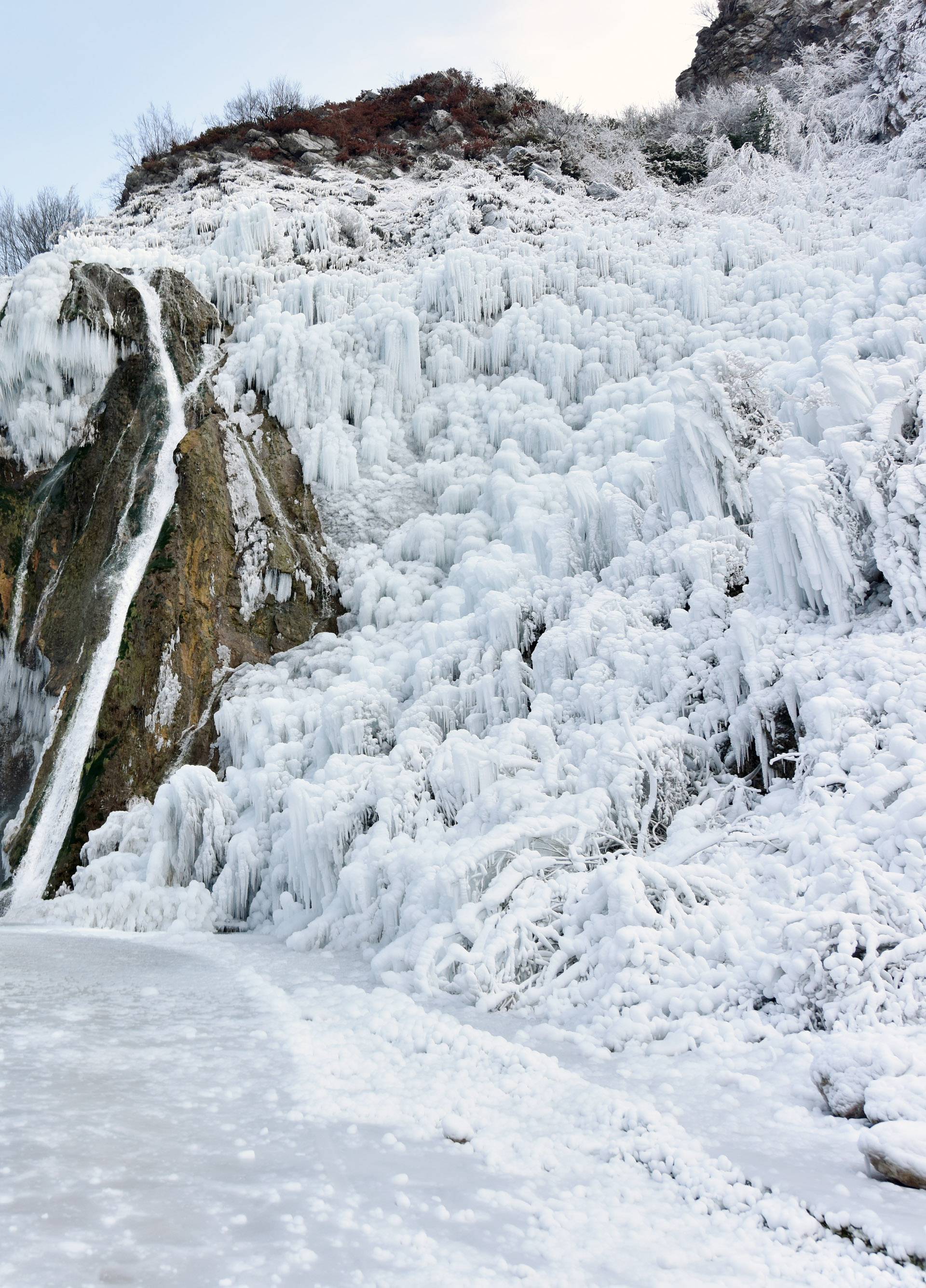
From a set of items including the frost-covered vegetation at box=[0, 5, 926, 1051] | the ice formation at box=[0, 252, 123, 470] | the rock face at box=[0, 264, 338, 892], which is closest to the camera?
the frost-covered vegetation at box=[0, 5, 926, 1051]

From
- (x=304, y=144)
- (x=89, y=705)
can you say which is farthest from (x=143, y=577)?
(x=304, y=144)

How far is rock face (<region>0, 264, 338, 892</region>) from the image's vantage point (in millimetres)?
8375

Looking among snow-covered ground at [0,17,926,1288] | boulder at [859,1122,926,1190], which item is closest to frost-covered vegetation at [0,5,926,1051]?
snow-covered ground at [0,17,926,1288]

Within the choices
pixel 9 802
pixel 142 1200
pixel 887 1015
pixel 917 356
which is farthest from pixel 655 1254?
pixel 9 802

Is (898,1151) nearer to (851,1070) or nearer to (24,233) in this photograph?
(851,1070)

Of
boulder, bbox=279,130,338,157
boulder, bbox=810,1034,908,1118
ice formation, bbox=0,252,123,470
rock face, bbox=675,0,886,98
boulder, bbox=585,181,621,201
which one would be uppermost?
rock face, bbox=675,0,886,98

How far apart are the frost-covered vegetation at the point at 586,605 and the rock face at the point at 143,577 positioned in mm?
395

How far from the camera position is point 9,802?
10.2 metres

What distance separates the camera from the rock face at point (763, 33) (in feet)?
71.6

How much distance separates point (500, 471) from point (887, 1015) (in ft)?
24.8

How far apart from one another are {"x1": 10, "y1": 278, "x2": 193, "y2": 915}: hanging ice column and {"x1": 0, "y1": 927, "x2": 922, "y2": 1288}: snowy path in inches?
159

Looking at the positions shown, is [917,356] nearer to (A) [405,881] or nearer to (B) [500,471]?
(B) [500,471]

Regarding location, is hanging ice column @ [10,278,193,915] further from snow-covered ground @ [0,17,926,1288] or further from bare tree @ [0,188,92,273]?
bare tree @ [0,188,92,273]

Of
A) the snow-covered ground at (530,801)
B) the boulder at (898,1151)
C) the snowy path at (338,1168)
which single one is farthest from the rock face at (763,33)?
the snowy path at (338,1168)
